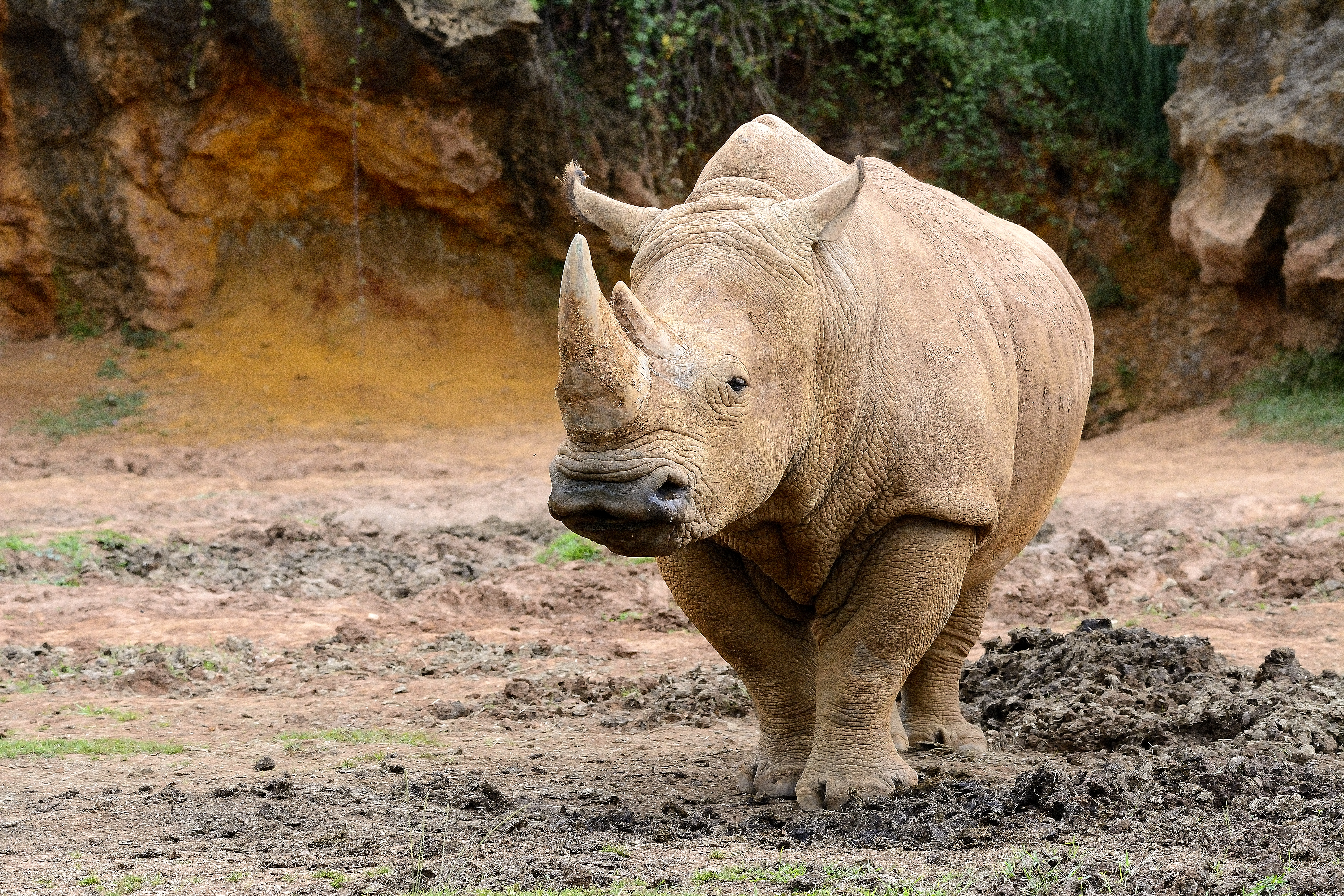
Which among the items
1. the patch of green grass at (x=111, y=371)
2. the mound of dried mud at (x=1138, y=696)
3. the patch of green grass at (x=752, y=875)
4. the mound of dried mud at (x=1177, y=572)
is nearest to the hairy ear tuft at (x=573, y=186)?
the patch of green grass at (x=752, y=875)

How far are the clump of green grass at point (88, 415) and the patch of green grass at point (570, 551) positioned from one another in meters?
5.71

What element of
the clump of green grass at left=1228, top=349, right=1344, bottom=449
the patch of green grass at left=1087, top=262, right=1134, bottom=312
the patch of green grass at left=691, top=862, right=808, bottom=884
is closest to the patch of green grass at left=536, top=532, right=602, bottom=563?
the patch of green grass at left=691, top=862, right=808, bottom=884

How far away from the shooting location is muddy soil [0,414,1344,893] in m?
3.81

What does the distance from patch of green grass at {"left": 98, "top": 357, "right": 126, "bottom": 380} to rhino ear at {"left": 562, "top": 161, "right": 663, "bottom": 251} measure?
10511 millimetres

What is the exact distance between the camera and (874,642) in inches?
178

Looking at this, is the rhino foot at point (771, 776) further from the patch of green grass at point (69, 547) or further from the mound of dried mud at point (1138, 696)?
the patch of green grass at point (69, 547)

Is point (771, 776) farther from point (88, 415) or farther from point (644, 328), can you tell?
point (88, 415)

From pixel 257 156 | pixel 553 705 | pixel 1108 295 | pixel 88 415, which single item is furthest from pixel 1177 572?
pixel 257 156

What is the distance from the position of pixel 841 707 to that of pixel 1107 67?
11.8 m

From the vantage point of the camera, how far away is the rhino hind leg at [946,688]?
18.1 ft

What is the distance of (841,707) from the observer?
4.57 meters

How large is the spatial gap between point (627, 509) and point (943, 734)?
2.41 m

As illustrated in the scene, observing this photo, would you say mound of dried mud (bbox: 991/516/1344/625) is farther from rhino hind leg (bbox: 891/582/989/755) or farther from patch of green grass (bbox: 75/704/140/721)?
patch of green grass (bbox: 75/704/140/721)

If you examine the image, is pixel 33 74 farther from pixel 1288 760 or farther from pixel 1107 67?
pixel 1288 760
